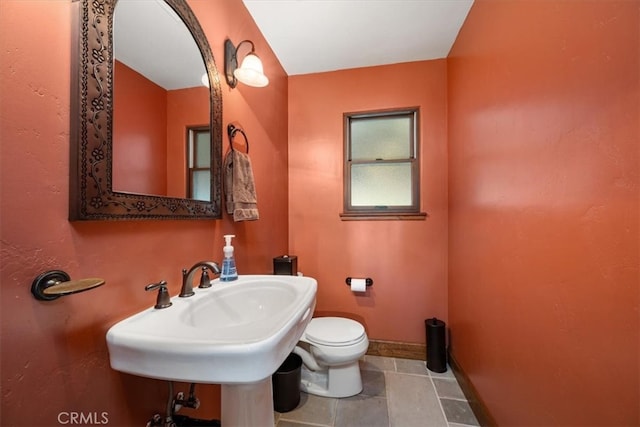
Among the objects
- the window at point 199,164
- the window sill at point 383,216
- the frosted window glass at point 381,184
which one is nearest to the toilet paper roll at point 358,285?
the window sill at point 383,216

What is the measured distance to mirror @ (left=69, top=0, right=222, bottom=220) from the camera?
0.64 meters

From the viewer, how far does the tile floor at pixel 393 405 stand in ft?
4.53

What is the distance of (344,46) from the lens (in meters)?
1.88

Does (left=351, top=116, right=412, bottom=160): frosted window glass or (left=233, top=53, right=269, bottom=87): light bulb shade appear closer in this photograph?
(left=233, top=53, right=269, bottom=87): light bulb shade

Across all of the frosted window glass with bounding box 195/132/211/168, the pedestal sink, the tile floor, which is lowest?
the tile floor

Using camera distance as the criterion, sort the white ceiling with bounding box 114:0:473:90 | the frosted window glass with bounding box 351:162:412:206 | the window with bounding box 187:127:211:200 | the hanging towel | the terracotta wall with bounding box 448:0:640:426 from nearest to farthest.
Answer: the terracotta wall with bounding box 448:0:640:426, the white ceiling with bounding box 114:0:473:90, the window with bounding box 187:127:211:200, the hanging towel, the frosted window glass with bounding box 351:162:412:206

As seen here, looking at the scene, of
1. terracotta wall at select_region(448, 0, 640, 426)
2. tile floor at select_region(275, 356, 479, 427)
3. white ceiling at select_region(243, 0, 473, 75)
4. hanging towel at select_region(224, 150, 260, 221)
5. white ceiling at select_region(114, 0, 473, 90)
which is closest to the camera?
terracotta wall at select_region(448, 0, 640, 426)

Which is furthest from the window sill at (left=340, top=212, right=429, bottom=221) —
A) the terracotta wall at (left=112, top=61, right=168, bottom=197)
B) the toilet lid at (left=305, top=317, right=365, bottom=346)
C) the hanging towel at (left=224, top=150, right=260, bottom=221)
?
the terracotta wall at (left=112, top=61, right=168, bottom=197)

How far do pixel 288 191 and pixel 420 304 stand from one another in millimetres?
1469

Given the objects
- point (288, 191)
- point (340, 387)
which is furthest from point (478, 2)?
point (340, 387)

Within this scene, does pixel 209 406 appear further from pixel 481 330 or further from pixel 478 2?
pixel 478 2

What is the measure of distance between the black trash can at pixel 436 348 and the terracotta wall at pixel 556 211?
1.34ft

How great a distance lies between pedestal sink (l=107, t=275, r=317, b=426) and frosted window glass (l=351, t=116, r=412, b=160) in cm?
157

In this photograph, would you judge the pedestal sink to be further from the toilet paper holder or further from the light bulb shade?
the toilet paper holder
